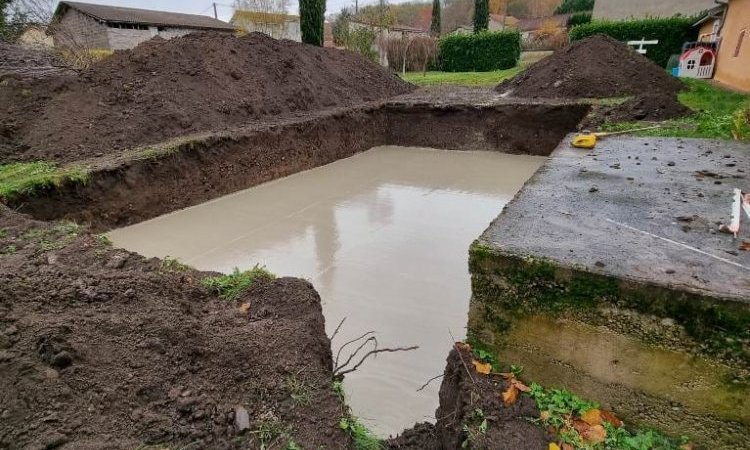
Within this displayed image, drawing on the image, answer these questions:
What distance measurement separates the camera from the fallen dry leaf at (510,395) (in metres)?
1.95

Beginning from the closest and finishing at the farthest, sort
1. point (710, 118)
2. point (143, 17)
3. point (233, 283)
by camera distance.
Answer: point (233, 283) → point (710, 118) → point (143, 17)

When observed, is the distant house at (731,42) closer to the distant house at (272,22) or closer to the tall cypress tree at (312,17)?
the tall cypress tree at (312,17)

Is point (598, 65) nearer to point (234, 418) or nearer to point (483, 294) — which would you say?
point (483, 294)

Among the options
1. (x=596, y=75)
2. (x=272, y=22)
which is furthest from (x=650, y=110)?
(x=272, y=22)

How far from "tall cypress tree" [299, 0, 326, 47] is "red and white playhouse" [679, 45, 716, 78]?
10665 mm

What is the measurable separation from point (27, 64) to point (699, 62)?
51.6 ft

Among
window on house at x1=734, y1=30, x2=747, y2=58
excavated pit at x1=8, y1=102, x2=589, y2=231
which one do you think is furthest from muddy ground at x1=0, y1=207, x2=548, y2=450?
window on house at x1=734, y1=30, x2=747, y2=58

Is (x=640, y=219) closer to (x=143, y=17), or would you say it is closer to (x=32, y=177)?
(x=32, y=177)

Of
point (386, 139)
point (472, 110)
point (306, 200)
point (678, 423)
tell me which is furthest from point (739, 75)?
point (678, 423)

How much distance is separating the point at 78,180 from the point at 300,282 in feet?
12.8

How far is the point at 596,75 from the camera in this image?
398 inches

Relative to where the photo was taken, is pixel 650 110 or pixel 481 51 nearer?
pixel 650 110

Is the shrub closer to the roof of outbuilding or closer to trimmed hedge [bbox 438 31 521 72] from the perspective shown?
trimmed hedge [bbox 438 31 521 72]

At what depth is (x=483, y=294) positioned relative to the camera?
214cm
